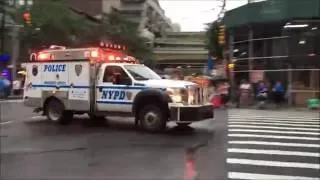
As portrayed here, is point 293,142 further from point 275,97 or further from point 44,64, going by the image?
point 275,97

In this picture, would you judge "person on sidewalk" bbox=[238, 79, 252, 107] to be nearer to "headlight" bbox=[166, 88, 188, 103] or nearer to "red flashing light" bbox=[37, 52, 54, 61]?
"red flashing light" bbox=[37, 52, 54, 61]

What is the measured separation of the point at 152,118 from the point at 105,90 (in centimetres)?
194

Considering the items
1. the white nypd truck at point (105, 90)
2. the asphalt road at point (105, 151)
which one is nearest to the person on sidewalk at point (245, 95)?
the asphalt road at point (105, 151)

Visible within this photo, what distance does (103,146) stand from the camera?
13.9m

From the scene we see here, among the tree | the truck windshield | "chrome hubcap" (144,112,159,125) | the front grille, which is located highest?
the tree

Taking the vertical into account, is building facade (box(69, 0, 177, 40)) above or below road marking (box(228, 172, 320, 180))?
above

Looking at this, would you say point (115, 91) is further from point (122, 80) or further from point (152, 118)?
point (152, 118)

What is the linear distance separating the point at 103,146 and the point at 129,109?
Result: 12.0 feet

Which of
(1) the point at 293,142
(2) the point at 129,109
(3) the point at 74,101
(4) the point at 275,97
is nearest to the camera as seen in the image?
(1) the point at 293,142

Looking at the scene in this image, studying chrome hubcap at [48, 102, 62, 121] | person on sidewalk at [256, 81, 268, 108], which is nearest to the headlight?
chrome hubcap at [48, 102, 62, 121]

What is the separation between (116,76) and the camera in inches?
705

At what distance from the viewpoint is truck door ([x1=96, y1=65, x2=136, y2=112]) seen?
17469 millimetres

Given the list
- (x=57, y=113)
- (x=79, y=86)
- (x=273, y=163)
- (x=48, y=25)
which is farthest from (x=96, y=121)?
(x=48, y=25)

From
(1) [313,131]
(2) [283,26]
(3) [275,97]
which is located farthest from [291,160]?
(2) [283,26]
